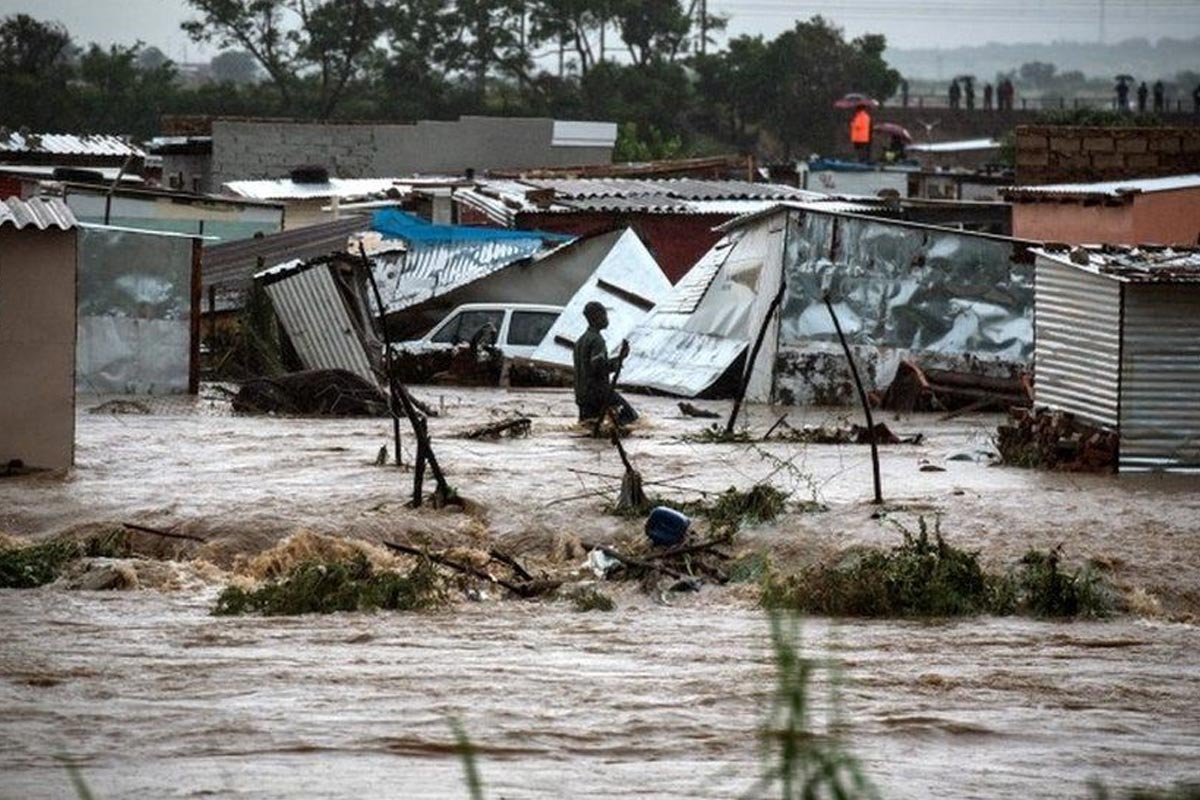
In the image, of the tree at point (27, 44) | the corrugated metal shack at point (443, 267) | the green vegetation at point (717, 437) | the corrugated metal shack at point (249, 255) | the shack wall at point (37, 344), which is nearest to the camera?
the shack wall at point (37, 344)

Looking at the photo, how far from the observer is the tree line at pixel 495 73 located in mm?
65875

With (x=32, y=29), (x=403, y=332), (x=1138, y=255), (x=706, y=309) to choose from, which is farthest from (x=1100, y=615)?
(x=32, y=29)

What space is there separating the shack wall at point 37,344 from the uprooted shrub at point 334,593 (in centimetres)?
475

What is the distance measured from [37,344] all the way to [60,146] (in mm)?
22005

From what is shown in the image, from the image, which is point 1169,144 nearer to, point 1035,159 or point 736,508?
point 1035,159

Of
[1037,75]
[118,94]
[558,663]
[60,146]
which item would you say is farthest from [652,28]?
[1037,75]

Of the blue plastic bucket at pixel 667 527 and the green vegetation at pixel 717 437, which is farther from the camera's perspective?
the green vegetation at pixel 717 437

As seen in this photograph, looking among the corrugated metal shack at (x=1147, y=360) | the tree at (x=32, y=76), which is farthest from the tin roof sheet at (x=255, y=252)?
the tree at (x=32, y=76)

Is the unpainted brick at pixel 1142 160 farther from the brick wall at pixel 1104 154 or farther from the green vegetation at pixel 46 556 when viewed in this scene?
the green vegetation at pixel 46 556

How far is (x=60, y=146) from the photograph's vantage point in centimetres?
3891

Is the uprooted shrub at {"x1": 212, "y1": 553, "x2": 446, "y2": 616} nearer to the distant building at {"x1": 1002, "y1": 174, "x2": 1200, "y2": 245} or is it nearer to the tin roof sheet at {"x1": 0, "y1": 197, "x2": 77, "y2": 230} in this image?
the tin roof sheet at {"x1": 0, "y1": 197, "x2": 77, "y2": 230}

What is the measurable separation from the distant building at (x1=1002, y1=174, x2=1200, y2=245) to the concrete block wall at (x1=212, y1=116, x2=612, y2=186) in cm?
2206

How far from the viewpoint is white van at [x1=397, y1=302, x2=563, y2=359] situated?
29.2 meters

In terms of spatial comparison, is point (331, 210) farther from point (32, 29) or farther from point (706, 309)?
point (32, 29)
